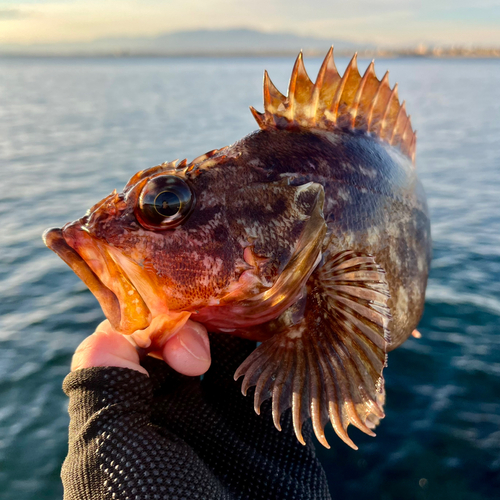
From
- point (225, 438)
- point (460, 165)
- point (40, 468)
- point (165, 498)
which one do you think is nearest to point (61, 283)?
point (40, 468)

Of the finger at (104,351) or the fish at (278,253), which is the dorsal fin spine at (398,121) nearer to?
the fish at (278,253)

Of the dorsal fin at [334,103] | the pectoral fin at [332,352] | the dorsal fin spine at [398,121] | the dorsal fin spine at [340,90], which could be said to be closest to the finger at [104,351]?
the pectoral fin at [332,352]

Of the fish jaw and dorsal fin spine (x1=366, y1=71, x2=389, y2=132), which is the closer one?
the fish jaw

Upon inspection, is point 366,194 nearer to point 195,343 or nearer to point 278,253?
point 278,253

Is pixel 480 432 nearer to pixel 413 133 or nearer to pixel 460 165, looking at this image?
pixel 413 133

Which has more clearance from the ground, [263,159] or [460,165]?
[263,159]

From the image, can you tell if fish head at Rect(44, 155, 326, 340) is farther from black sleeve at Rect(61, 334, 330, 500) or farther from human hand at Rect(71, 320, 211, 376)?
black sleeve at Rect(61, 334, 330, 500)

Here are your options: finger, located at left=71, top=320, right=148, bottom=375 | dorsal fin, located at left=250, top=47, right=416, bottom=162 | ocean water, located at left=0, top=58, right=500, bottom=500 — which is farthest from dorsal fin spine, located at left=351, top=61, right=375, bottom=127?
ocean water, located at left=0, top=58, right=500, bottom=500
